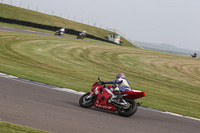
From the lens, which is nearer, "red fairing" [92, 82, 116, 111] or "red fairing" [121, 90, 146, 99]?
"red fairing" [121, 90, 146, 99]

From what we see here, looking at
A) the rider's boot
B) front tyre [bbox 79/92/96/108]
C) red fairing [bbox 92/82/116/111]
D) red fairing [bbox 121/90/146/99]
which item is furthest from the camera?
front tyre [bbox 79/92/96/108]

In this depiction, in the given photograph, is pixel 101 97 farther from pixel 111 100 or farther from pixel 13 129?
pixel 13 129

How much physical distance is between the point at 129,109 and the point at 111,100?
2.26ft

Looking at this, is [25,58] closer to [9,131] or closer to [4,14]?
[9,131]

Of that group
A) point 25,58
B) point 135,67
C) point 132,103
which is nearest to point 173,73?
point 135,67

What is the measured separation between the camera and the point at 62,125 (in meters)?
6.31

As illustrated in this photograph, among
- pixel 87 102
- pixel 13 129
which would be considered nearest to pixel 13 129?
pixel 13 129

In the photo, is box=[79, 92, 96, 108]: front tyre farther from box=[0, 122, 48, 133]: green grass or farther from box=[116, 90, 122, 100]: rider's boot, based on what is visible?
box=[0, 122, 48, 133]: green grass

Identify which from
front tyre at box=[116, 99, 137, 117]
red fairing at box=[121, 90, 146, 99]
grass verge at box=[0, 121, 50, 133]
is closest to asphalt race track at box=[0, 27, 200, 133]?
front tyre at box=[116, 99, 137, 117]

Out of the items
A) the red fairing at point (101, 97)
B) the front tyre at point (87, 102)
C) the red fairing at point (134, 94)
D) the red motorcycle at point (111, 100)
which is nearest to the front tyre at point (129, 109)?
the red motorcycle at point (111, 100)

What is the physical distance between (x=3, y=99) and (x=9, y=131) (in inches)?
125

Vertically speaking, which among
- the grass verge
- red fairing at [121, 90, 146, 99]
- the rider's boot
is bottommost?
the grass verge

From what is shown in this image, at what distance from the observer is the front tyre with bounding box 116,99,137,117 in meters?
8.83

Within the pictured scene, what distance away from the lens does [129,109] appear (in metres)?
8.94
